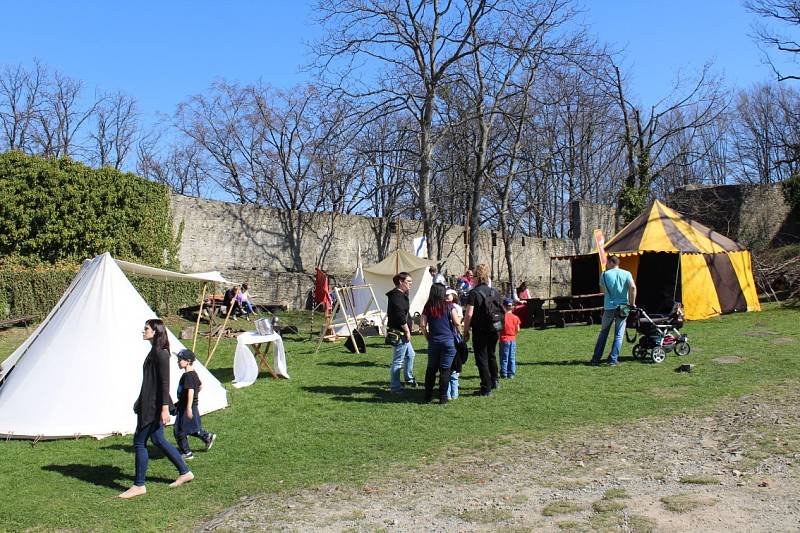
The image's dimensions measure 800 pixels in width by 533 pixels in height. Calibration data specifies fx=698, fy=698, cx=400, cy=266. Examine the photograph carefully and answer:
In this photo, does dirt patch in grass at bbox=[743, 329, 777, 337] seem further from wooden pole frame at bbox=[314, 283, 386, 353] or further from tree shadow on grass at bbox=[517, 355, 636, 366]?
wooden pole frame at bbox=[314, 283, 386, 353]

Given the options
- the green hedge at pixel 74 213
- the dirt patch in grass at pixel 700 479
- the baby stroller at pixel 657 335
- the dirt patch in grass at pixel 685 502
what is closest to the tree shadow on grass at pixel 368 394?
the baby stroller at pixel 657 335

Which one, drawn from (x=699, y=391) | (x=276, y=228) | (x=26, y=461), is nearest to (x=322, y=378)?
(x=26, y=461)

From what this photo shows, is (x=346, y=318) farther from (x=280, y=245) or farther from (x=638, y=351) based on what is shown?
(x=280, y=245)

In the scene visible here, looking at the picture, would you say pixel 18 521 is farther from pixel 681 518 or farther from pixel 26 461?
pixel 681 518

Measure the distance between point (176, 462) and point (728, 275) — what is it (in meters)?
15.7

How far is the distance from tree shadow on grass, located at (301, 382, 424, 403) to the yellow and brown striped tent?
9.68m

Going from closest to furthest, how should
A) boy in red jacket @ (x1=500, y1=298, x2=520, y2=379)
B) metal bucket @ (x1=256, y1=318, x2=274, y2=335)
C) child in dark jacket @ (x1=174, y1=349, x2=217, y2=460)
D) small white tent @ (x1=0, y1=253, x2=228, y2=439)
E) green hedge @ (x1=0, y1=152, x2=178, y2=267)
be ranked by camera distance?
child in dark jacket @ (x1=174, y1=349, x2=217, y2=460) → small white tent @ (x1=0, y1=253, x2=228, y2=439) → boy in red jacket @ (x1=500, y1=298, x2=520, y2=379) → metal bucket @ (x1=256, y1=318, x2=274, y2=335) → green hedge @ (x1=0, y1=152, x2=178, y2=267)

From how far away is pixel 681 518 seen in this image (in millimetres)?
4441

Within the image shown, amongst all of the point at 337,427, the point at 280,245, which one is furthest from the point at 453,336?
the point at 280,245

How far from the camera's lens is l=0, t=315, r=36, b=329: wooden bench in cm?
1480

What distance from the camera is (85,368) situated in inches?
307

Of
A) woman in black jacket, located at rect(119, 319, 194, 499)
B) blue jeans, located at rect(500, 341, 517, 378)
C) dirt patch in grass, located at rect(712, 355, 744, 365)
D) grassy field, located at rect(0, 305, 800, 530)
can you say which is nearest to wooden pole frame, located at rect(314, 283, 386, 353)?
grassy field, located at rect(0, 305, 800, 530)

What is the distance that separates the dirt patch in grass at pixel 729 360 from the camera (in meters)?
10.1

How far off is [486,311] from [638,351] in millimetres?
3652
